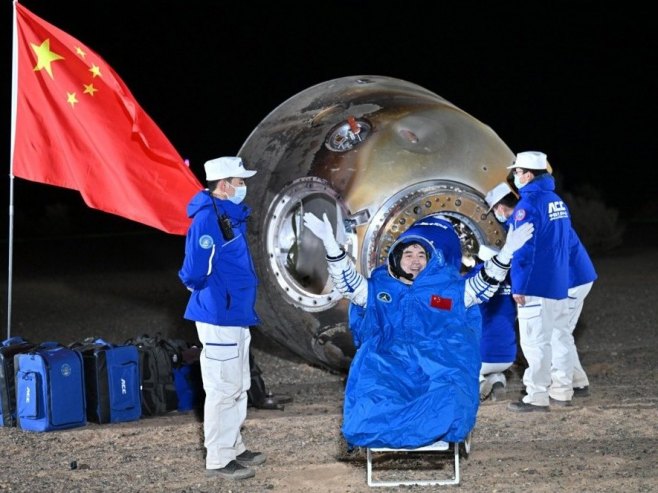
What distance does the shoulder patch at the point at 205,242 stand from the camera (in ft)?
22.2

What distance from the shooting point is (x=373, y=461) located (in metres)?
7.20

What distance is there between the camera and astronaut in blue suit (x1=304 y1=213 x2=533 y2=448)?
20.6 feet

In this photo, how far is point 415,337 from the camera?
655cm

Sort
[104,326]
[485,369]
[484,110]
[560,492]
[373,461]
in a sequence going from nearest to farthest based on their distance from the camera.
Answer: [560,492]
[373,461]
[485,369]
[104,326]
[484,110]

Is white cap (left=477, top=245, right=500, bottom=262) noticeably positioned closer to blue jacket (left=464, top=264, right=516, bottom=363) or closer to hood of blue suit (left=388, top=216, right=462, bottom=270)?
blue jacket (left=464, top=264, right=516, bottom=363)

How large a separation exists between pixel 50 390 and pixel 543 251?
142 inches

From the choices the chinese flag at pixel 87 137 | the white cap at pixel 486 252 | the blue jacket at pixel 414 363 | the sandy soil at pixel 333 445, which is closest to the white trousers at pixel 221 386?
the sandy soil at pixel 333 445

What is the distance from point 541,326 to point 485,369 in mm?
632

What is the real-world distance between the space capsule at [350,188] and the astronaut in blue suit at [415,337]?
138cm

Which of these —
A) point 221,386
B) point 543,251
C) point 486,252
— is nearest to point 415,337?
point 221,386

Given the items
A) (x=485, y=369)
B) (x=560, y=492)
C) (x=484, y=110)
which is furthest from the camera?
(x=484, y=110)

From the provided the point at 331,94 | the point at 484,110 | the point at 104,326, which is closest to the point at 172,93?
the point at 484,110

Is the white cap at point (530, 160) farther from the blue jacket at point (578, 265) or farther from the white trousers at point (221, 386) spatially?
the white trousers at point (221, 386)

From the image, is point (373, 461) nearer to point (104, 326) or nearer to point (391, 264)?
point (391, 264)
